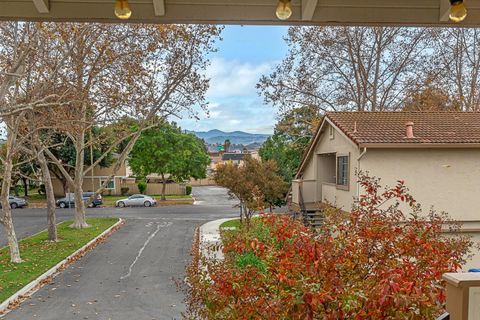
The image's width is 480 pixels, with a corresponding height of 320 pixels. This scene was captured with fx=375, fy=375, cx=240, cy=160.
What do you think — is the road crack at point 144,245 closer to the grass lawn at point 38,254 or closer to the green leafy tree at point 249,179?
the grass lawn at point 38,254

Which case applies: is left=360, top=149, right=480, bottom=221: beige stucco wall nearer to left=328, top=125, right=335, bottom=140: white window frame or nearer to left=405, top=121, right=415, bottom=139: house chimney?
left=405, top=121, right=415, bottom=139: house chimney

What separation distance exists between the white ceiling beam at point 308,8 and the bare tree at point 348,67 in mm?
16119

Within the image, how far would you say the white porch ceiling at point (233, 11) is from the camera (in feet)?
10.1

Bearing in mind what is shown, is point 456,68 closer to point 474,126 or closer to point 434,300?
point 474,126

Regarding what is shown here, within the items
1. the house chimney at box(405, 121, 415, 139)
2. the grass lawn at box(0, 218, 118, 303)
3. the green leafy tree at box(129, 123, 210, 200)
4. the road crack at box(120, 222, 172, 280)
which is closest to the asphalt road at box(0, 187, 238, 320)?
the road crack at box(120, 222, 172, 280)

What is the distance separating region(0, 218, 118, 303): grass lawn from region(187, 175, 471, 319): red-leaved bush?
7618 millimetres

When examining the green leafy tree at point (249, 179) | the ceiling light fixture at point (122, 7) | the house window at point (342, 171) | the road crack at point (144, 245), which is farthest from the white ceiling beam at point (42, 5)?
the green leafy tree at point (249, 179)

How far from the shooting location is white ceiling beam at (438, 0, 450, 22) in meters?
3.07

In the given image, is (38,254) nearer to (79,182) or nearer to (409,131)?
(79,182)

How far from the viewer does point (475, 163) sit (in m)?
11.9

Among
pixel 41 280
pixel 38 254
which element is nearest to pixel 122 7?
pixel 41 280

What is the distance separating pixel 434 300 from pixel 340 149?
1162cm

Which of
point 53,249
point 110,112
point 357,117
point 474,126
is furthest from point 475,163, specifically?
point 53,249

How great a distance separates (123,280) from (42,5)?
890cm
